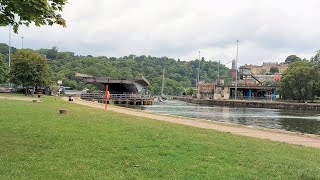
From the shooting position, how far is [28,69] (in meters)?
73.8

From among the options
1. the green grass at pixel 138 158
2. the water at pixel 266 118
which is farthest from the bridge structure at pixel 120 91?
the green grass at pixel 138 158

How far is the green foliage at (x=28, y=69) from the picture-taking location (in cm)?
7350

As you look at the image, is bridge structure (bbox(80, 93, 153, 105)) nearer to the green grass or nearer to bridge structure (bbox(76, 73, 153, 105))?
bridge structure (bbox(76, 73, 153, 105))

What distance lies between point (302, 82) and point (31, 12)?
110 metres

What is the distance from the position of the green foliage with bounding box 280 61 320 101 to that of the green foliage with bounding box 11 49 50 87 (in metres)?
71.5

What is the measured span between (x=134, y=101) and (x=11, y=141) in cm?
9241

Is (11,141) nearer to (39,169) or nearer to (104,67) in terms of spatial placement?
(39,169)

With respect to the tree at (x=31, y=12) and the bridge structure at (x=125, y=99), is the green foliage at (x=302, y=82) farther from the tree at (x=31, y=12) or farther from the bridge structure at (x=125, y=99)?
the tree at (x=31, y=12)

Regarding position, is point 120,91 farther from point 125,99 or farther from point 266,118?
point 266,118

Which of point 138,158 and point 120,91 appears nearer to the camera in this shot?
point 138,158

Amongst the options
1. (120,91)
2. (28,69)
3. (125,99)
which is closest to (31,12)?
(28,69)

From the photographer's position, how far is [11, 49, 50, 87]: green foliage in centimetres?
7350

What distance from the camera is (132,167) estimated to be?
10.1 metres

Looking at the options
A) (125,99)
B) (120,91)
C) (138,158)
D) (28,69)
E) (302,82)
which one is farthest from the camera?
(120,91)
